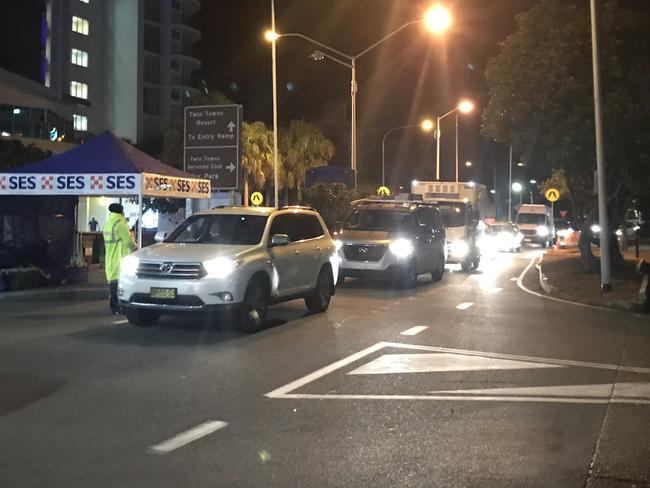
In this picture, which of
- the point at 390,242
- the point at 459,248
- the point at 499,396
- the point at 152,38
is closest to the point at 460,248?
the point at 459,248

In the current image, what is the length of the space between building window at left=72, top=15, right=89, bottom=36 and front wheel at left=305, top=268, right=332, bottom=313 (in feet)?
187

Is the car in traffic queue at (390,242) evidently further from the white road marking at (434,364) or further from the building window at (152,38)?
the building window at (152,38)

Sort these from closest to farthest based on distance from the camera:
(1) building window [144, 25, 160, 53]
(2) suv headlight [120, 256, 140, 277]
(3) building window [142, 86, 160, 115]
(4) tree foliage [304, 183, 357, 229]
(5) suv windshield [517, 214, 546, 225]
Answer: (2) suv headlight [120, 256, 140, 277] < (4) tree foliage [304, 183, 357, 229] < (5) suv windshield [517, 214, 546, 225] < (3) building window [142, 86, 160, 115] < (1) building window [144, 25, 160, 53]

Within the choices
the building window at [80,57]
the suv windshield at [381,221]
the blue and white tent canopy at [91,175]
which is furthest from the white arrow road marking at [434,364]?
the building window at [80,57]

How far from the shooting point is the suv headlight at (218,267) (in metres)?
10.7

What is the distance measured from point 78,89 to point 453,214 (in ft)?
160

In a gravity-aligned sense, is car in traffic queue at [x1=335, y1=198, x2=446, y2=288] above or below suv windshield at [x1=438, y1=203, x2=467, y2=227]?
below

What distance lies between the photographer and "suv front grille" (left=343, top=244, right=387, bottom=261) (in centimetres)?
1786

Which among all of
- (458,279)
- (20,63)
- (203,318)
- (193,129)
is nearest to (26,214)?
(193,129)

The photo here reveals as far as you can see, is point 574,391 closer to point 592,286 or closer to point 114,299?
point 114,299

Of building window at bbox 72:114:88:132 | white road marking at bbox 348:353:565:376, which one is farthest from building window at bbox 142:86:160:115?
white road marking at bbox 348:353:565:376

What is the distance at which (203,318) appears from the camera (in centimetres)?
1249

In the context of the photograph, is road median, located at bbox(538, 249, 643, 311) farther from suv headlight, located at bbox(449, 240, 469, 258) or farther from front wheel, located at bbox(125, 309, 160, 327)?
front wheel, located at bbox(125, 309, 160, 327)

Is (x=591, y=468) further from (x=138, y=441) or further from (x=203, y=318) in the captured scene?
(x=203, y=318)
